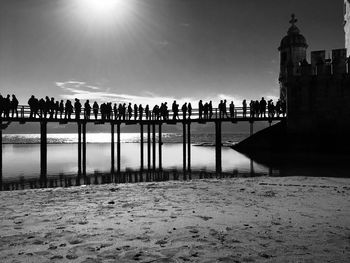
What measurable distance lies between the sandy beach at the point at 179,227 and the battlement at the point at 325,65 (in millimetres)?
20176

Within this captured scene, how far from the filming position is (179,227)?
5.51 meters

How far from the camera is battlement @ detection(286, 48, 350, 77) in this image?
2578 centimetres

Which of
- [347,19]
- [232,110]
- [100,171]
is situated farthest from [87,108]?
[347,19]

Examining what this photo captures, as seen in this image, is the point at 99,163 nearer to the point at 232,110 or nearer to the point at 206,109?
the point at 206,109

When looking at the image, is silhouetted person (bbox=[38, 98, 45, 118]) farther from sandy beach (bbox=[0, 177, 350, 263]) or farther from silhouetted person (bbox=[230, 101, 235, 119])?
sandy beach (bbox=[0, 177, 350, 263])

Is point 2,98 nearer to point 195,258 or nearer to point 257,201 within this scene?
point 257,201

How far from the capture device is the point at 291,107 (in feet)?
90.9

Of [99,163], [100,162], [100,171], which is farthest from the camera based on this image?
[100,162]

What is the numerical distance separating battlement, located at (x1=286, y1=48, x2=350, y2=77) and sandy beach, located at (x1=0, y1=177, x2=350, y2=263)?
20.2 meters

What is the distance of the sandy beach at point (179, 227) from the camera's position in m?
4.28

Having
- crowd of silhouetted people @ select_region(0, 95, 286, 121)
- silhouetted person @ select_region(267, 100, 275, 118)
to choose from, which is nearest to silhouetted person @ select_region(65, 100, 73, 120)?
crowd of silhouetted people @ select_region(0, 95, 286, 121)

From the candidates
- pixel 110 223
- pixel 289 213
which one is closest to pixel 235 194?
pixel 289 213

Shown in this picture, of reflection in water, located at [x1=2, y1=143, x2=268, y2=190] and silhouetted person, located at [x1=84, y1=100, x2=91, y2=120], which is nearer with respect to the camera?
reflection in water, located at [x1=2, y1=143, x2=268, y2=190]

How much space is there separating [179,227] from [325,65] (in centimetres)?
2542
